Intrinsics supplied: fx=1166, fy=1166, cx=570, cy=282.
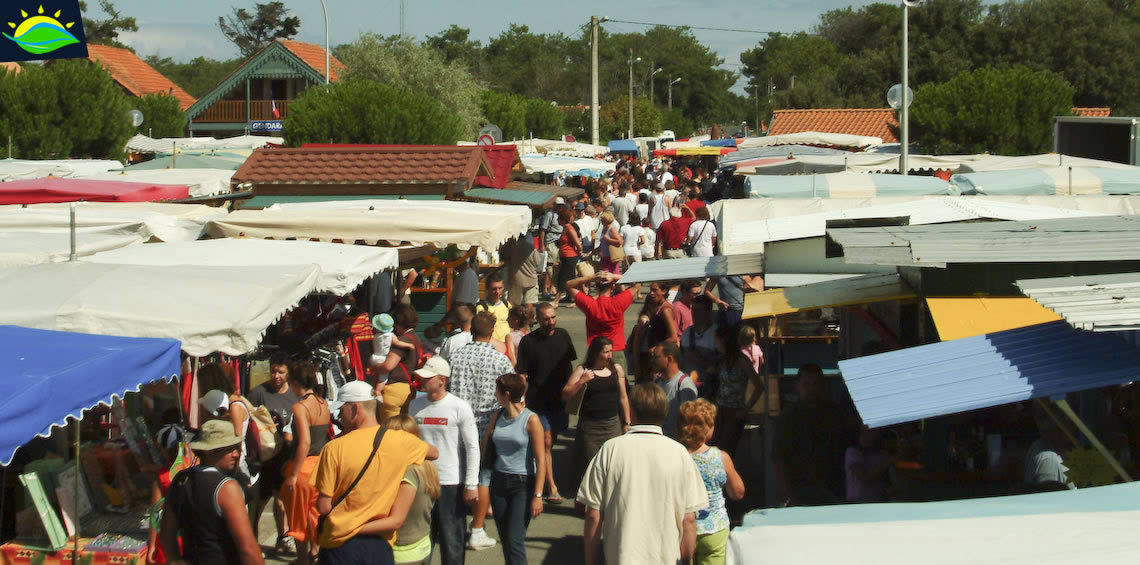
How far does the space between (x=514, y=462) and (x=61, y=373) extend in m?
2.50

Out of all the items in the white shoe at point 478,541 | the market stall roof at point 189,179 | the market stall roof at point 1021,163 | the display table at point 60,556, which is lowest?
the white shoe at point 478,541

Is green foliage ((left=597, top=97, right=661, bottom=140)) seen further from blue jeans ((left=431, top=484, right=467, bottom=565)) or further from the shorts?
blue jeans ((left=431, top=484, right=467, bottom=565))

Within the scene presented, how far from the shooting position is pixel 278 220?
433 inches

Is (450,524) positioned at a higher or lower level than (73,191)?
lower

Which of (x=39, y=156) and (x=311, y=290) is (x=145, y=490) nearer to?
(x=311, y=290)

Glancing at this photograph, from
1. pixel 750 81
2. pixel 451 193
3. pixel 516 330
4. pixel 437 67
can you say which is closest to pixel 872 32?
pixel 750 81

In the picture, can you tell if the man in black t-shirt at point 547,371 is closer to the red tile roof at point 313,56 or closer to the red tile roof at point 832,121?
the red tile roof at point 832,121

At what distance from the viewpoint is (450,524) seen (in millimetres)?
6711

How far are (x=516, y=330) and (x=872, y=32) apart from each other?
7918cm

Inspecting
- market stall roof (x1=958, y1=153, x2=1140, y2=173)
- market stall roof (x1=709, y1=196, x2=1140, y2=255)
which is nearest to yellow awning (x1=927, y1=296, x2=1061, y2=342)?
market stall roof (x1=709, y1=196, x2=1140, y2=255)

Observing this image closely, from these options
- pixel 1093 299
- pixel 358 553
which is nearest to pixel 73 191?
pixel 358 553

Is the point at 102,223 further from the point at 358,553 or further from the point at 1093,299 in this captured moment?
the point at 1093,299

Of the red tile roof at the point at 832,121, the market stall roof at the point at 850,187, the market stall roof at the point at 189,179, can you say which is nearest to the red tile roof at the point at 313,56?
the red tile roof at the point at 832,121

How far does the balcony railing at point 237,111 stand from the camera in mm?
55094
